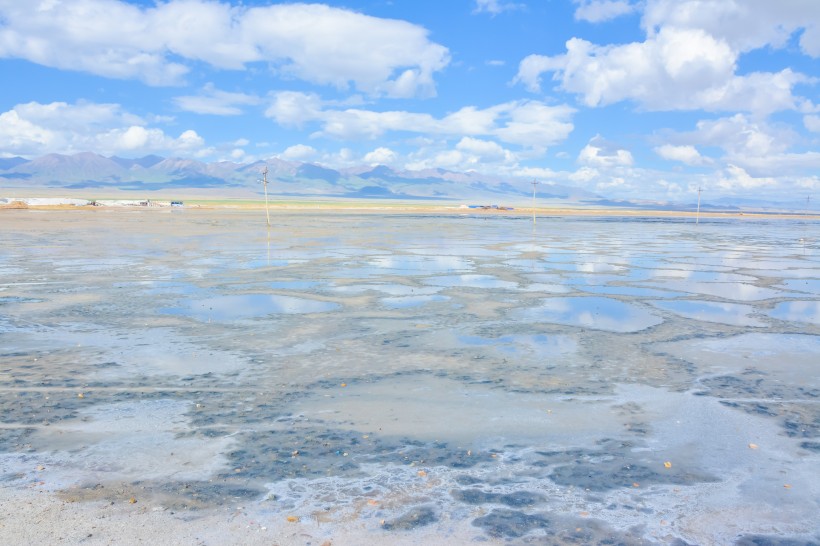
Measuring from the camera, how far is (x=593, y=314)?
17.2m

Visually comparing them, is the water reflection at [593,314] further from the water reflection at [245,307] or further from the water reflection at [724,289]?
the water reflection at [245,307]

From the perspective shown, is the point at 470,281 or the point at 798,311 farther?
the point at 470,281

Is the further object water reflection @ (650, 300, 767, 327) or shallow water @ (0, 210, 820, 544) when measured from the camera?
water reflection @ (650, 300, 767, 327)

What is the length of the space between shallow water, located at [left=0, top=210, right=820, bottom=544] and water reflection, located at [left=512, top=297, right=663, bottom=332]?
13cm

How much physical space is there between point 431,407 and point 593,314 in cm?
875

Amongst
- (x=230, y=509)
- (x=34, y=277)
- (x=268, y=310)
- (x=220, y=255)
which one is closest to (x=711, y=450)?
(x=230, y=509)

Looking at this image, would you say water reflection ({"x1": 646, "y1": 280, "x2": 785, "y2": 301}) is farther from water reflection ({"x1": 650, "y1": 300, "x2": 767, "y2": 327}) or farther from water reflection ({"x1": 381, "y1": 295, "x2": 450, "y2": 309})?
water reflection ({"x1": 381, "y1": 295, "x2": 450, "y2": 309})

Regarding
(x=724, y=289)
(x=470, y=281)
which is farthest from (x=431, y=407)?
(x=724, y=289)

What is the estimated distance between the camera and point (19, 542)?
595 centimetres

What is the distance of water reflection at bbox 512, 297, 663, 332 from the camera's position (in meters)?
15.9

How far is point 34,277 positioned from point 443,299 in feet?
47.9

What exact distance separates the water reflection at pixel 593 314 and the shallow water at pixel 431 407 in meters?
0.13

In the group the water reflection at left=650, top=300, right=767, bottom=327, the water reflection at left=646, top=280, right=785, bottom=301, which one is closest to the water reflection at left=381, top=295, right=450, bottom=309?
the water reflection at left=650, top=300, right=767, bottom=327

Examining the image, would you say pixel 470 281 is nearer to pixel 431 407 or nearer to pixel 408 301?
pixel 408 301
